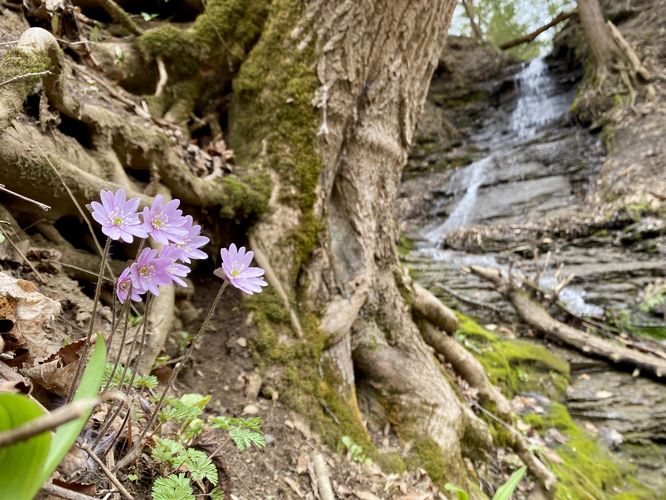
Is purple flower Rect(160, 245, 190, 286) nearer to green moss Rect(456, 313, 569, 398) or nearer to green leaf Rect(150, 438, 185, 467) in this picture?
green leaf Rect(150, 438, 185, 467)

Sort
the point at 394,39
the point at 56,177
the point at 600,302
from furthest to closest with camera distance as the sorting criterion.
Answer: the point at 600,302 → the point at 394,39 → the point at 56,177

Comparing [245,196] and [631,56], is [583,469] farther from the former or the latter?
[631,56]

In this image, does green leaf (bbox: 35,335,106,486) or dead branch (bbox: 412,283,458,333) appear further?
dead branch (bbox: 412,283,458,333)

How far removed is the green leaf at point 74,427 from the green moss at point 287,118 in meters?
1.84

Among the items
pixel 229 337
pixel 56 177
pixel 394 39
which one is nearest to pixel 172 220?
pixel 56 177

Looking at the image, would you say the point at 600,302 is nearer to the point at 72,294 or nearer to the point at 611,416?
the point at 611,416

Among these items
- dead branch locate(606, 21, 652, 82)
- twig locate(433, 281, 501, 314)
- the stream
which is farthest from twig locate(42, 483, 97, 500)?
dead branch locate(606, 21, 652, 82)

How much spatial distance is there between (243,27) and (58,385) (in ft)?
9.33

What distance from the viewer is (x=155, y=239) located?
859mm

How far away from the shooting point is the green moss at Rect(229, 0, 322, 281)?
8.43 ft

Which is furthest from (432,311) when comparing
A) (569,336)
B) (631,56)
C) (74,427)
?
(631,56)

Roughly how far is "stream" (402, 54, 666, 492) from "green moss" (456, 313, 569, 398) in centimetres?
23

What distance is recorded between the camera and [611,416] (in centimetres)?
431

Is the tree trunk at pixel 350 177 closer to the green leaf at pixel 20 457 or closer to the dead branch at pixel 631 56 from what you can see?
the green leaf at pixel 20 457
